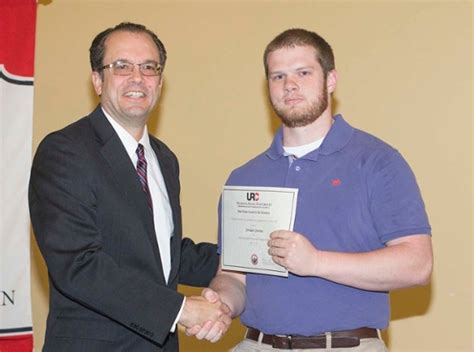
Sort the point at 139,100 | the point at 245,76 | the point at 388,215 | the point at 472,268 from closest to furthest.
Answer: the point at 388,215, the point at 139,100, the point at 472,268, the point at 245,76

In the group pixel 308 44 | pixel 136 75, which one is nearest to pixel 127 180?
pixel 136 75

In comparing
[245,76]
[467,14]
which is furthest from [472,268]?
[245,76]

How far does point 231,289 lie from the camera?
122 inches

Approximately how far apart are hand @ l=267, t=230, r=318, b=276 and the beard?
510 mm

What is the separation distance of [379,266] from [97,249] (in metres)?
1.10

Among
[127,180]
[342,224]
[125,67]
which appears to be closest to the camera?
[342,224]

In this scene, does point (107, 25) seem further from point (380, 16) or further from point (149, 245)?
point (149, 245)

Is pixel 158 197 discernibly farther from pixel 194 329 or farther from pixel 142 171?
pixel 194 329

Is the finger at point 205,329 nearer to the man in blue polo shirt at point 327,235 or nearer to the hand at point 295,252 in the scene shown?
the man in blue polo shirt at point 327,235

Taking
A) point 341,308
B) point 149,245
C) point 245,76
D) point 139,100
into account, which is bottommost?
point 341,308

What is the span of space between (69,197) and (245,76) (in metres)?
1.95

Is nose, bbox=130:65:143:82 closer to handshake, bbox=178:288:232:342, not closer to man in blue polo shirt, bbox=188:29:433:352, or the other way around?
man in blue polo shirt, bbox=188:29:433:352

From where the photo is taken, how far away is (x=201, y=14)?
14.9 feet

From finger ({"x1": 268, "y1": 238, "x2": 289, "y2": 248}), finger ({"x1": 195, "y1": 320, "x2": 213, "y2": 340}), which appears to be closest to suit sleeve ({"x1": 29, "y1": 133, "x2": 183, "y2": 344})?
finger ({"x1": 195, "y1": 320, "x2": 213, "y2": 340})
